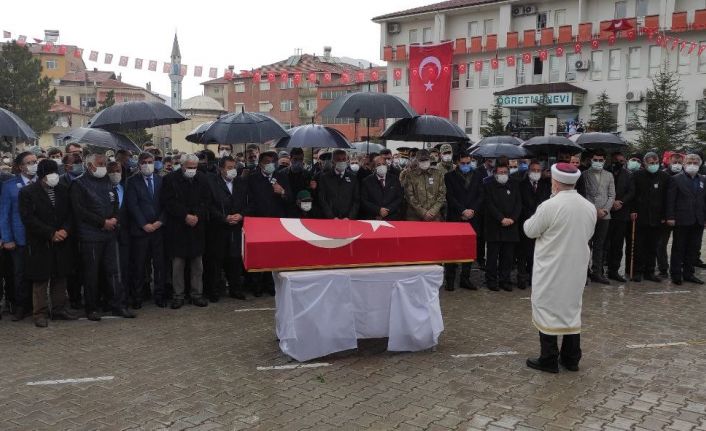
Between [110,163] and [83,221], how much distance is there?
2.86 ft

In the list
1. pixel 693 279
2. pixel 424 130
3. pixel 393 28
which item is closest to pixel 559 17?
pixel 393 28

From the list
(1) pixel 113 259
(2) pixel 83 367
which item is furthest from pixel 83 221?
(2) pixel 83 367

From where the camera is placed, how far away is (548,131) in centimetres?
2500

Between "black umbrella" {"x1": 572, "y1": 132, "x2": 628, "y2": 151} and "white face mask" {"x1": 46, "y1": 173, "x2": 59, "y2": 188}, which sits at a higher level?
"black umbrella" {"x1": 572, "y1": 132, "x2": 628, "y2": 151}

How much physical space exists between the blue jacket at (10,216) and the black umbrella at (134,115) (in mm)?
1960

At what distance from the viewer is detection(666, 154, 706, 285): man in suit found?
1030 centimetres

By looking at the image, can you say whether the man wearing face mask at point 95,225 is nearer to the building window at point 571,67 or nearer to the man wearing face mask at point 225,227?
the man wearing face mask at point 225,227

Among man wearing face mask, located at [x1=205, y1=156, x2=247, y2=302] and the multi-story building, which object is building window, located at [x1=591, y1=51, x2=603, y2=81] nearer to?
the multi-story building

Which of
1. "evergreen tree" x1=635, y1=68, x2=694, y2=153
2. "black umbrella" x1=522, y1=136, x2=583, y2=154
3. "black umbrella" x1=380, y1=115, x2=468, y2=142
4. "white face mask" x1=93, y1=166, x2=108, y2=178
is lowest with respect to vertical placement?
"white face mask" x1=93, y1=166, x2=108, y2=178

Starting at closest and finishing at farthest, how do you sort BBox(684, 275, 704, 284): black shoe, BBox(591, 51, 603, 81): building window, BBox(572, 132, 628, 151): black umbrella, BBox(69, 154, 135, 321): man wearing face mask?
BBox(69, 154, 135, 321): man wearing face mask < BBox(684, 275, 704, 284): black shoe < BBox(572, 132, 628, 151): black umbrella < BBox(591, 51, 603, 81): building window

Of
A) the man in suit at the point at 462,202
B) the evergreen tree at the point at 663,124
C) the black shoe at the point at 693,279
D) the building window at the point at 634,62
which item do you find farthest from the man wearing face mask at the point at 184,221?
the building window at the point at 634,62

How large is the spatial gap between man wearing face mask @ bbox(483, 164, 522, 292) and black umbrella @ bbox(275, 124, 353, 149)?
7.63 feet

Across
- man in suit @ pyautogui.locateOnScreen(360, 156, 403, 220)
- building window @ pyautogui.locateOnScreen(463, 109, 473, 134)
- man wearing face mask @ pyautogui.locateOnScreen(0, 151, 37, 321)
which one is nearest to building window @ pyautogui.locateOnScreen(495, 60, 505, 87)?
building window @ pyautogui.locateOnScreen(463, 109, 473, 134)

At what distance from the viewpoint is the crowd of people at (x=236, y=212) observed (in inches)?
310
